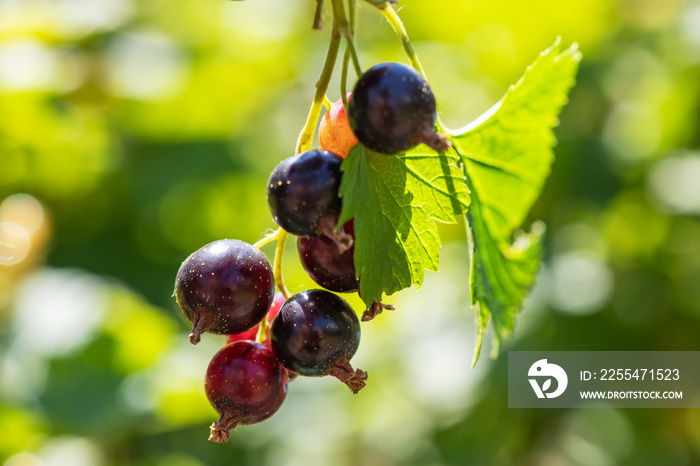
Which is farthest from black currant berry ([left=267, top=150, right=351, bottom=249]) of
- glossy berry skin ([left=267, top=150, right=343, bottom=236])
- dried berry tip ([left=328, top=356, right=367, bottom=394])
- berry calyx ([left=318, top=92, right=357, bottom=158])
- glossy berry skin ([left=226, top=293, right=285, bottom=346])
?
glossy berry skin ([left=226, top=293, right=285, bottom=346])

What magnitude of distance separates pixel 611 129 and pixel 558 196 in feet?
1.39

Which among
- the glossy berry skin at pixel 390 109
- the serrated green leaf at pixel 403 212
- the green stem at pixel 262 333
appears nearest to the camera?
the glossy berry skin at pixel 390 109

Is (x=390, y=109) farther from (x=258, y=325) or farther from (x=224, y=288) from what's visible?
(x=258, y=325)

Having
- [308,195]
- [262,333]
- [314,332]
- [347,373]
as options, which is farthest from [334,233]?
→ [262,333]

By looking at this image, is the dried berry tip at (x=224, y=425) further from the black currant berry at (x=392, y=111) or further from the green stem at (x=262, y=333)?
the black currant berry at (x=392, y=111)

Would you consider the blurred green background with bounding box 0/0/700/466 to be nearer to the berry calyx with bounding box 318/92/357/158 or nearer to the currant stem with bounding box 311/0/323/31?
the berry calyx with bounding box 318/92/357/158

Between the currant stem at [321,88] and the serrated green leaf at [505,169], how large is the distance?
0.30 meters

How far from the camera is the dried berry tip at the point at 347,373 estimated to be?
1023 millimetres

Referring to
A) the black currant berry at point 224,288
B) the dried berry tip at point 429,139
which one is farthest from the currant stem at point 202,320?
the dried berry tip at point 429,139

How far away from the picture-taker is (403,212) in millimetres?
979

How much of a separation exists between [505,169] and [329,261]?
0.38m

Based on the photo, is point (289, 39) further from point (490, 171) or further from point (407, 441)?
point (490, 171)

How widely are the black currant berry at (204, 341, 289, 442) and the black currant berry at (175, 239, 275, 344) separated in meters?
0.07

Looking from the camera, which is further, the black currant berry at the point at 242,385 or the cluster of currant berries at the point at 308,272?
the black currant berry at the point at 242,385
